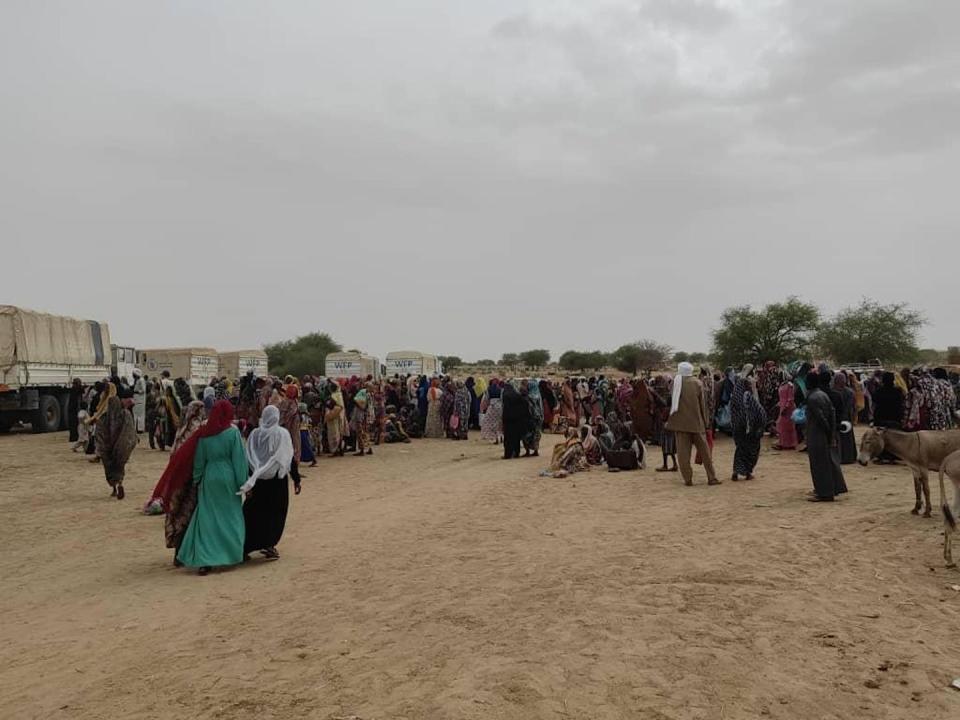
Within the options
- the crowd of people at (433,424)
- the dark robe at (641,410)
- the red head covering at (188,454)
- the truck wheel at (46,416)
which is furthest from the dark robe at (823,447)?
the truck wheel at (46,416)

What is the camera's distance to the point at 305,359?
57531mm

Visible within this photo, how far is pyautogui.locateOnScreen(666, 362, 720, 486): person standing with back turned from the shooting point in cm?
1083

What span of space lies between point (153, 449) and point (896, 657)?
1632cm

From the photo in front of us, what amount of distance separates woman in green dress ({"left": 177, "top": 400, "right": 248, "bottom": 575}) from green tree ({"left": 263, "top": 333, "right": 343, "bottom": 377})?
46.0m

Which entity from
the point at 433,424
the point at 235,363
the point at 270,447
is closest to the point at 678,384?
the point at 270,447

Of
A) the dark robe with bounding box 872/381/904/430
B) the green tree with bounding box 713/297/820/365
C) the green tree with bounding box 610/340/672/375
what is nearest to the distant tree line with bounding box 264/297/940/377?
the green tree with bounding box 713/297/820/365

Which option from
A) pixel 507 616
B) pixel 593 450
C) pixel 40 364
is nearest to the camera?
pixel 507 616

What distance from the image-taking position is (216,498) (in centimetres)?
666

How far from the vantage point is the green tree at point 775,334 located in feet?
145

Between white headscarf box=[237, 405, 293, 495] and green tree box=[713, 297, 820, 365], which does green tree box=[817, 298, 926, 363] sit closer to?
green tree box=[713, 297, 820, 365]

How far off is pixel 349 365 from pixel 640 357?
1445 inches

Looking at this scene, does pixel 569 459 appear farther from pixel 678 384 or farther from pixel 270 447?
pixel 270 447

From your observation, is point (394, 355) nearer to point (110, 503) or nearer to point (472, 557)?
point (110, 503)

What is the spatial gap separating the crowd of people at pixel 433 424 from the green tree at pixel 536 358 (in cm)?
5985
